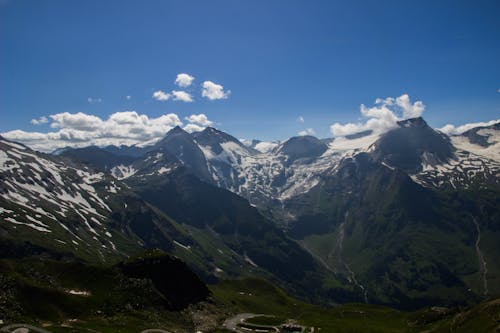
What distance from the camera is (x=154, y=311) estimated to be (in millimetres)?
148250

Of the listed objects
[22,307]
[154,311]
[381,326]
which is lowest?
[381,326]

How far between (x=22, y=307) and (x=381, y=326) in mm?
136583

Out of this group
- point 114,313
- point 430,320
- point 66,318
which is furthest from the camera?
point 430,320

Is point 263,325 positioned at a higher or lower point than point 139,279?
lower

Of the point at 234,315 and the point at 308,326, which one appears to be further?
the point at 234,315

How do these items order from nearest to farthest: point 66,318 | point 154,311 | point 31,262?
point 66,318 → point 154,311 → point 31,262

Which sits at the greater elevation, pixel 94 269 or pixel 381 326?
pixel 94 269

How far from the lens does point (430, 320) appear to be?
171 metres

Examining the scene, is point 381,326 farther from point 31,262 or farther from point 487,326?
point 31,262

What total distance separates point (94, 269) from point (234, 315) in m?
59.3

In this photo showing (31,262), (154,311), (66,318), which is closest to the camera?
(66,318)

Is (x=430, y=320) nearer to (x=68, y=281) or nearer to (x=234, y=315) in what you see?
(x=234, y=315)

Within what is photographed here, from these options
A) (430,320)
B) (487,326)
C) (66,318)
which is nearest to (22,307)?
(66,318)

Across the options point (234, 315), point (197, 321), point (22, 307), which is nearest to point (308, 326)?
point (234, 315)
